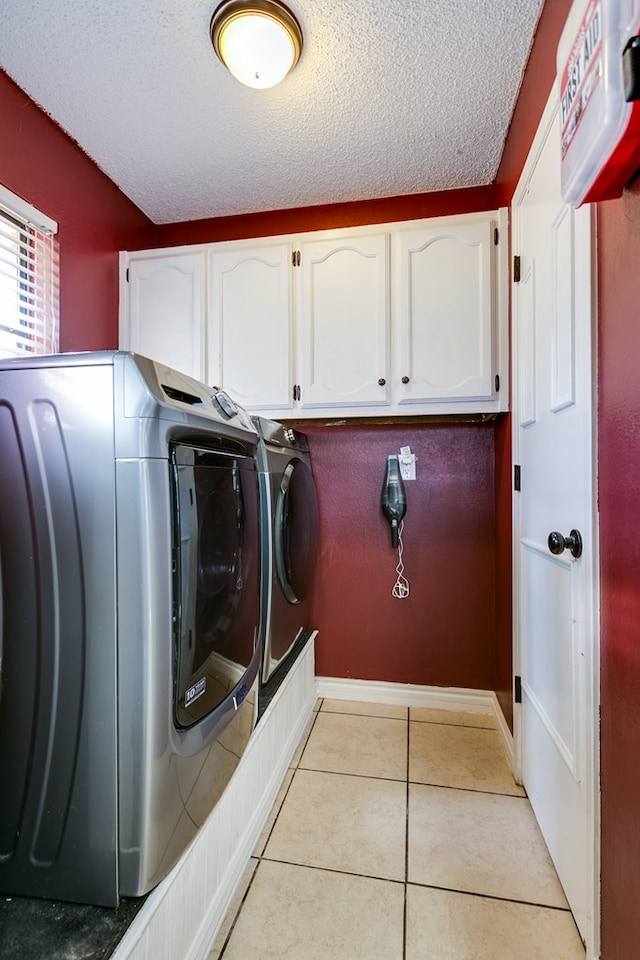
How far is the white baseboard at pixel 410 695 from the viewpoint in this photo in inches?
86.0

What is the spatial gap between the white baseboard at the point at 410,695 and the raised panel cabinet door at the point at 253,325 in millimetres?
1433

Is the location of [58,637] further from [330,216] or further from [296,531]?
[330,216]

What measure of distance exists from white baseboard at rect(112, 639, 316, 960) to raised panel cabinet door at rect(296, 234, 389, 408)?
121cm

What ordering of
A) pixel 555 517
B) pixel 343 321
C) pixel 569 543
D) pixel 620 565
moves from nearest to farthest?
1. pixel 620 565
2. pixel 569 543
3. pixel 555 517
4. pixel 343 321

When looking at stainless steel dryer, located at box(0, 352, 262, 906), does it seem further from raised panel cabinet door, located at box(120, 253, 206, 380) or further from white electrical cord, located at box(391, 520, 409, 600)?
white electrical cord, located at box(391, 520, 409, 600)

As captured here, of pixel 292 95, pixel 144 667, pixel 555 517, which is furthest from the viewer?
pixel 292 95

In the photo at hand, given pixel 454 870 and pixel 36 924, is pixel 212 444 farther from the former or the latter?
pixel 454 870

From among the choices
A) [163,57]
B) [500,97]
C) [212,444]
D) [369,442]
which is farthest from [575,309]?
[163,57]

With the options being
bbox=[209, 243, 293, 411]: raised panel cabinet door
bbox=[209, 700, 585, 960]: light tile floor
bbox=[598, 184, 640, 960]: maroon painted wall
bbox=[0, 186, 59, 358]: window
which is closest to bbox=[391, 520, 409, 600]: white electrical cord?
bbox=[209, 700, 585, 960]: light tile floor

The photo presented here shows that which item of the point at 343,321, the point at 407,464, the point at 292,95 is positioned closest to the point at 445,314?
the point at 343,321

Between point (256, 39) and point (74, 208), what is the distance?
997 millimetres

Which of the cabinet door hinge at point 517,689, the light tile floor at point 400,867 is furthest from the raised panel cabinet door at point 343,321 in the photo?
the light tile floor at point 400,867

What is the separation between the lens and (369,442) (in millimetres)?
2312

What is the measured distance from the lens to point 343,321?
6.63 ft
